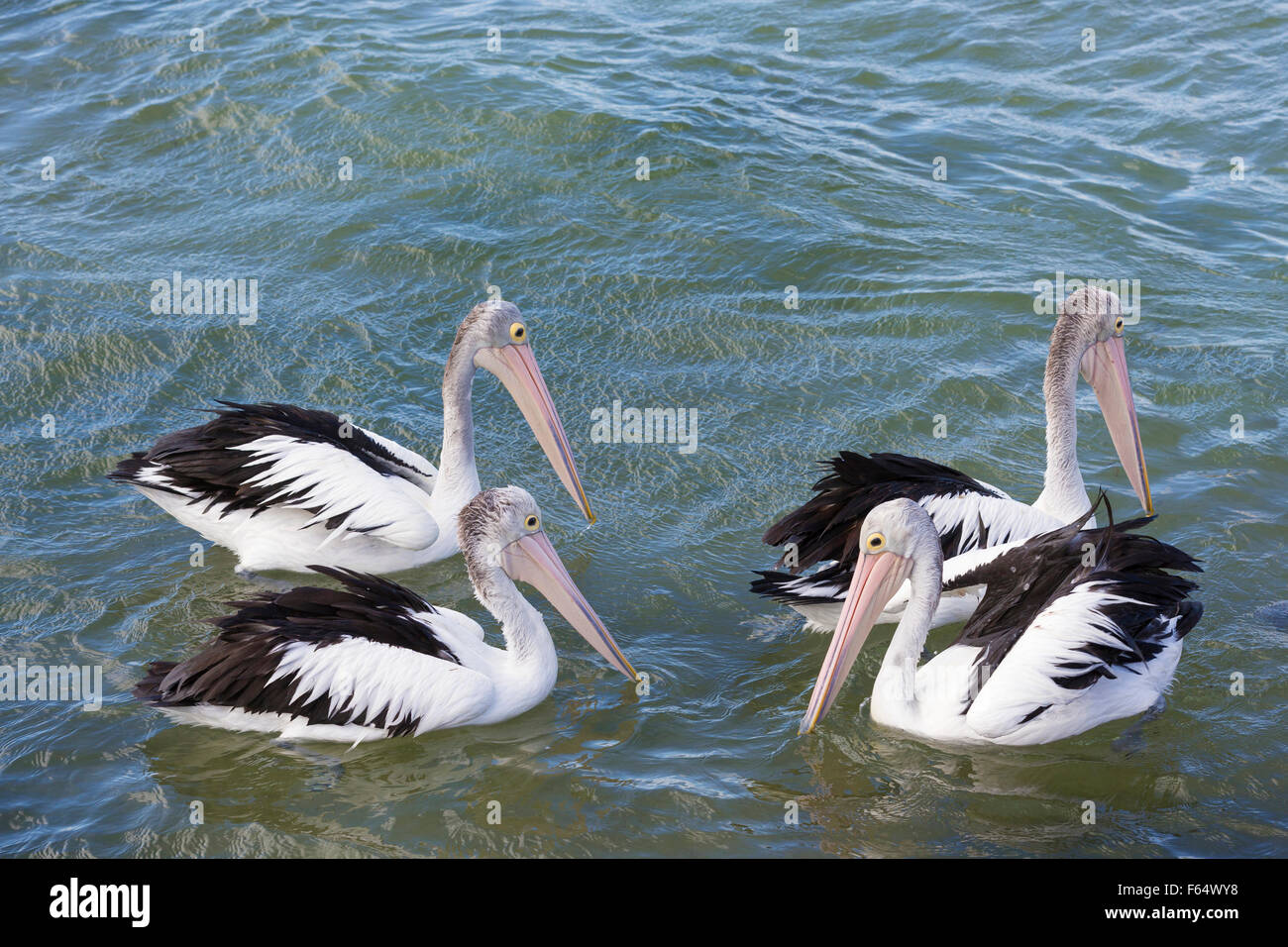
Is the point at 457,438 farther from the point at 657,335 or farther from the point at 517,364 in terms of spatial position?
the point at 657,335

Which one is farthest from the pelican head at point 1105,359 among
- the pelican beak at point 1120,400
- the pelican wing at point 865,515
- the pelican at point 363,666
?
the pelican at point 363,666

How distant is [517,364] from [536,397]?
0.17 metres

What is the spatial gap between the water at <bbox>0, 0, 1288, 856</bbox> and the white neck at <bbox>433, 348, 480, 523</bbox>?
320 mm

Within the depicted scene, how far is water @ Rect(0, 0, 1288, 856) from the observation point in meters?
4.44

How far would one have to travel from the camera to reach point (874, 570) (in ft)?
15.1

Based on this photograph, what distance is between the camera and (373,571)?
5.72 metres

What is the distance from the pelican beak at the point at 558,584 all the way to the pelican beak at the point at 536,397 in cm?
93

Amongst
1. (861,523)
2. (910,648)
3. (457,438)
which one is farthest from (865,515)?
(457,438)

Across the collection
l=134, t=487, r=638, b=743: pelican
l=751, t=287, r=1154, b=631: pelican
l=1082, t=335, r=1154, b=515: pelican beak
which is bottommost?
l=134, t=487, r=638, b=743: pelican

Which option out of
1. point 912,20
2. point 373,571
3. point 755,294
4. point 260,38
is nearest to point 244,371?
point 373,571

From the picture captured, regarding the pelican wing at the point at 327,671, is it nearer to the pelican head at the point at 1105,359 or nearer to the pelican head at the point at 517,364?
the pelican head at the point at 517,364

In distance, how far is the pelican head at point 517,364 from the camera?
19.2ft

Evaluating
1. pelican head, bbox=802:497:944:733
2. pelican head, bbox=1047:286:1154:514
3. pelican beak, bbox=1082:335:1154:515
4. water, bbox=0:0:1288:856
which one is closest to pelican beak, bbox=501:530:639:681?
water, bbox=0:0:1288:856

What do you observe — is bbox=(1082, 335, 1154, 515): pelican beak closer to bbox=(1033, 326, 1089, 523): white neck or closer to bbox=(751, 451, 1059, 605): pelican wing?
bbox=(1033, 326, 1089, 523): white neck
